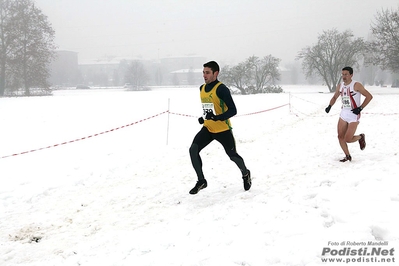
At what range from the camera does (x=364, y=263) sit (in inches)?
106

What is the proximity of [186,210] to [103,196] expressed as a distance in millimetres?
2075

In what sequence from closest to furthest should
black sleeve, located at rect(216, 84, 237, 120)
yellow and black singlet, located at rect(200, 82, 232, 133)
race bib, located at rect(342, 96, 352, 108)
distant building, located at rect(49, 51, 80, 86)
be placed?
black sleeve, located at rect(216, 84, 237, 120) → yellow and black singlet, located at rect(200, 82, 232, 133) → race bib, located at rect(342, 96, 352, 108) → distant building, located at rect(49, 51, 80, 86)

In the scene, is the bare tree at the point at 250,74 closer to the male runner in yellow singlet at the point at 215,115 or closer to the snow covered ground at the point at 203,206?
the snow covered ground at the point at 203,206

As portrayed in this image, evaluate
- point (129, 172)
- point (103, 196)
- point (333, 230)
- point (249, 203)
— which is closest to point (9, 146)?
point (129, 172)

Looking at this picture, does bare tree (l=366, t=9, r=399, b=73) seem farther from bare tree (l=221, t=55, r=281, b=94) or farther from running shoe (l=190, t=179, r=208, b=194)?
running shoe (l=190, t=179, r=208, b=194)

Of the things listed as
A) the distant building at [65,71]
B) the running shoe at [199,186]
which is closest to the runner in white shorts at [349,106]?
the running shoe at [199,186]

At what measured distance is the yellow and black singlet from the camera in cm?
526

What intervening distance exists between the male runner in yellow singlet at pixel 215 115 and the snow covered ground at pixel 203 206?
734 millimetres

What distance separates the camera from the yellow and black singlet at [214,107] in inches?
207

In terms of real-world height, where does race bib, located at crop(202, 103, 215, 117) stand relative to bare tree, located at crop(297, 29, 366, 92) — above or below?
below

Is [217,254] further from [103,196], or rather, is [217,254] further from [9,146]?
[9,146]

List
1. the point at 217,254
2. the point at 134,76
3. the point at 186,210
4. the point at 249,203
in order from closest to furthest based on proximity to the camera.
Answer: the point at 217,254, the point at 249,203, the point at 186,210, the point at 134,76

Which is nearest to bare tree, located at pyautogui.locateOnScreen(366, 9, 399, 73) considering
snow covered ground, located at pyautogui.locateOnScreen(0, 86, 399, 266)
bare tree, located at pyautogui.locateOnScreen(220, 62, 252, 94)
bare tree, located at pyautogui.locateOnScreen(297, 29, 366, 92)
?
bare tree, located at pyautogui.locateOnScreen(297, 29, 366, 92)

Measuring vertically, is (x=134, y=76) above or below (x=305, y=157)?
above
